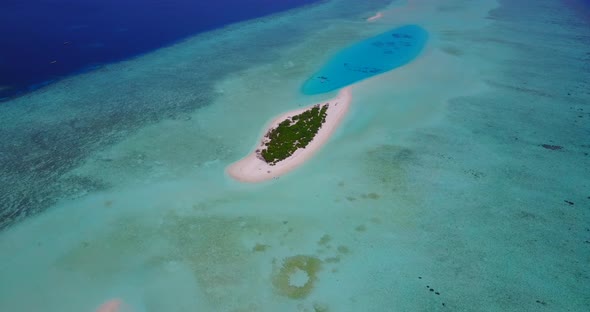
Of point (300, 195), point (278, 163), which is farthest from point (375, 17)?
point (300, 195)

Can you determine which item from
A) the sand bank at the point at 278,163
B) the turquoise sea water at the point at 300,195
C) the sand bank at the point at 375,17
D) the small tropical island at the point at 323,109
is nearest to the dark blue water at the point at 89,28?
the turquoise sea water at the point at 300,195

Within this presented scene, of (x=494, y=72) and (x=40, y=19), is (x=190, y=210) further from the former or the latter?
(x=40, y=19)

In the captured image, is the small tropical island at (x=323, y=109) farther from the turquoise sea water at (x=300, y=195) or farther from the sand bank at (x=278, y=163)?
the turquoise sea water at (x=300, y=195)

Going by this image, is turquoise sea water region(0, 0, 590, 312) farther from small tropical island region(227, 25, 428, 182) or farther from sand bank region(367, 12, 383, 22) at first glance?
sand bank region(367, 12, 383, 22)

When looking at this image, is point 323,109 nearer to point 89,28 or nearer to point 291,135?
point 291,135

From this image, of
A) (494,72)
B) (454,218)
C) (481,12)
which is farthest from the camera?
(481,12)

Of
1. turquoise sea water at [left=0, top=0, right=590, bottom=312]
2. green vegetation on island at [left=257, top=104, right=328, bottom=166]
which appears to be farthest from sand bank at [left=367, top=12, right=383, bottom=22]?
green vegetation on island at [left=257, top=104, right=328, bottom=166]

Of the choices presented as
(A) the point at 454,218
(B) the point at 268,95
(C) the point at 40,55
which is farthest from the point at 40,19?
(A) the point at 454,218
